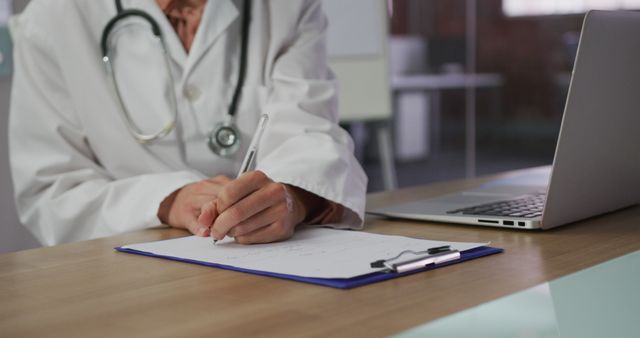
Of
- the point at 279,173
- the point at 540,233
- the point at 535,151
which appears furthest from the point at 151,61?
the point at 535,151

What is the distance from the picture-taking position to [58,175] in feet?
4.09

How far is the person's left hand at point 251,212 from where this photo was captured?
3.01 ft

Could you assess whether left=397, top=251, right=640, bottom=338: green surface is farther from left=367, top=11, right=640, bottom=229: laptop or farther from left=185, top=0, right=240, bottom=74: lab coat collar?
left=185, top=0, right=240, bottom=74: lab coat collar

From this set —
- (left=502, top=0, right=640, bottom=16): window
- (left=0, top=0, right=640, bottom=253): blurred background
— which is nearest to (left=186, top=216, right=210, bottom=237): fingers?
(left=0, top=0, right=640, bottom=253): blurred background

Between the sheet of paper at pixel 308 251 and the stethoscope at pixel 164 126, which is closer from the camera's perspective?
the sheet of paper at pixel 308 251

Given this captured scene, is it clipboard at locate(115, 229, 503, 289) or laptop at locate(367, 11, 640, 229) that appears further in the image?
laptop at locate(367, 11, 640, 229)

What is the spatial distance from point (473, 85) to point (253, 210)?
4.17m

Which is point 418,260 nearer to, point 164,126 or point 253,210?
point 253,210

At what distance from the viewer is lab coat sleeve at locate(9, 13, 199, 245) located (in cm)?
116

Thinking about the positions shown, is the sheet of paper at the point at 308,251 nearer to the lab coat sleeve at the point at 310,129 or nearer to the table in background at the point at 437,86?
the lab coat sleeve at the point at 310,129

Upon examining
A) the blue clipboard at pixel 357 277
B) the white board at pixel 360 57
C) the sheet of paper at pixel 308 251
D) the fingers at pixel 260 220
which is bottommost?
the blue clipboard at pixel 357 277

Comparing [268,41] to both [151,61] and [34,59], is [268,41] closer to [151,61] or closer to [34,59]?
[151,61]

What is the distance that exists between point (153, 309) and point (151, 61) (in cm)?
74

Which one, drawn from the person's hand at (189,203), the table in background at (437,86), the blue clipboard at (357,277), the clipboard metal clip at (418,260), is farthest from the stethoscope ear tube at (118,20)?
the table in background at (437,86)
